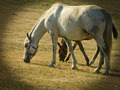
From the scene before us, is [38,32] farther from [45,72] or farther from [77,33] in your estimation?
[45,72]

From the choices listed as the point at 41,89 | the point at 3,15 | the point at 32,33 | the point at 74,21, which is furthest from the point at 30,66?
the point at 3,15

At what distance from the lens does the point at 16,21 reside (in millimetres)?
22391

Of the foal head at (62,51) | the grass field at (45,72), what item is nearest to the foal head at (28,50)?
the grass field at (45,72)

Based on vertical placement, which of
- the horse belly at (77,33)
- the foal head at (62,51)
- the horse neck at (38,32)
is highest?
the horse belly at (77,33)

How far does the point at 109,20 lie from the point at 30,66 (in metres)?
2.98

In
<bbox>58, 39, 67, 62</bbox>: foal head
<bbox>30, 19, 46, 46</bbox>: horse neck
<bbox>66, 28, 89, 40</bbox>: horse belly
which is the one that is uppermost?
<bbox>66, 28, 89, 40</bbox>: horse belly

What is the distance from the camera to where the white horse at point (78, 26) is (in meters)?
8.54

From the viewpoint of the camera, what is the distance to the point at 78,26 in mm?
8859

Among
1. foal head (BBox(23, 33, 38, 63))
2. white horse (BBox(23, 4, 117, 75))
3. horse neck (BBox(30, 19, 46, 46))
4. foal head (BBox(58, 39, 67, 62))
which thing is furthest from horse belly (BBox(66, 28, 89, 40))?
foal head (BBox(58, 39, 67, 62))

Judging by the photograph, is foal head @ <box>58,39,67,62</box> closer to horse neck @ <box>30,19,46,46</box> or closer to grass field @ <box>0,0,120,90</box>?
grass field @ <box>0,0,120,90</box>

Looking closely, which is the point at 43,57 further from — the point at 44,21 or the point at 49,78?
the point at 49,78

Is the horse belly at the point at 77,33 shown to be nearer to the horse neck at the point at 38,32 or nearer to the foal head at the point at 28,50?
the horse neck at the point at 38,32

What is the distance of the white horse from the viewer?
8.54 metres

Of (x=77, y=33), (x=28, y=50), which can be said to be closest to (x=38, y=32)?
(x=28, y=50)
